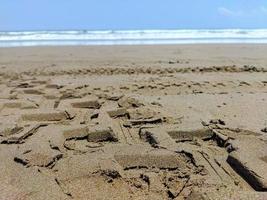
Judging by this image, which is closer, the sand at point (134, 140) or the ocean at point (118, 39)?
the sand at point (134, 140)

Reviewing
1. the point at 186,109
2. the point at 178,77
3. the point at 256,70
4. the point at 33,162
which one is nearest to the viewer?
the point at 33,162

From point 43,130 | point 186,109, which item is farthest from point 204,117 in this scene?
point 43,130

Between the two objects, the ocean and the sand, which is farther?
the ocean

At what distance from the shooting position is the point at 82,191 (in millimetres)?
1924

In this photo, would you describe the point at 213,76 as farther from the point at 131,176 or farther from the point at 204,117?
the point at 131,176

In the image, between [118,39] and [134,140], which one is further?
[118,39]

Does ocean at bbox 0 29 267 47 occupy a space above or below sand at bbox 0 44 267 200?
below

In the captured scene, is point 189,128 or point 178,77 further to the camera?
point 178,77

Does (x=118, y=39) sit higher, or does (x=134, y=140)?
(x=134, y=140)

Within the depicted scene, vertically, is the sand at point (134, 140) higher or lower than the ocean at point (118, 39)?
higher

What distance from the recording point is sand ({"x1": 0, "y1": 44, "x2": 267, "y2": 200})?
1958 millimetres

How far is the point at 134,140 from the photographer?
2752 mm

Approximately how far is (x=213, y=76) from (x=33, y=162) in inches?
159

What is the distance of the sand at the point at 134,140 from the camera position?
196 centimetres
